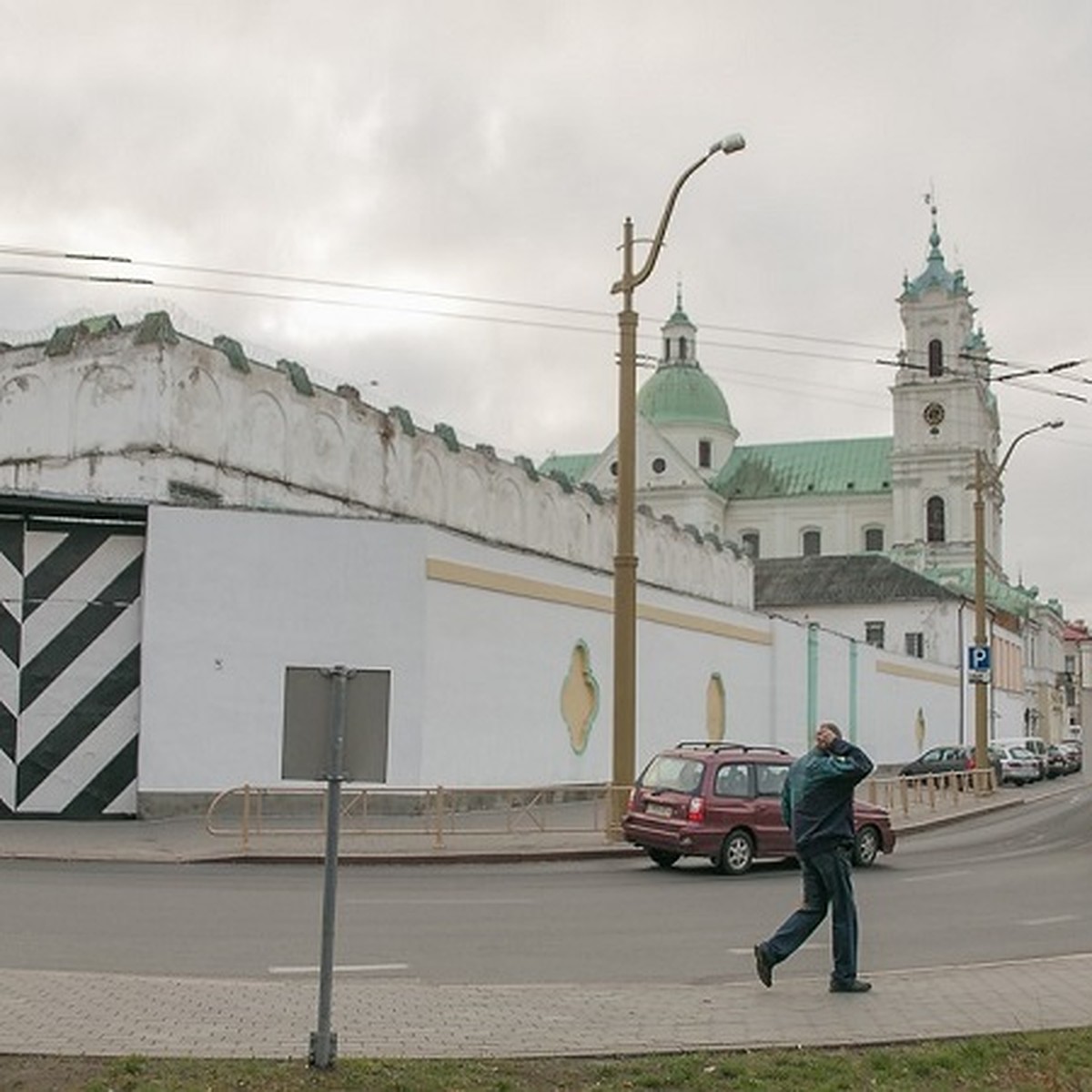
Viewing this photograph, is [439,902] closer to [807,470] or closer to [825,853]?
[825,853]

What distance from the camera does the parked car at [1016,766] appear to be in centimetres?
5528

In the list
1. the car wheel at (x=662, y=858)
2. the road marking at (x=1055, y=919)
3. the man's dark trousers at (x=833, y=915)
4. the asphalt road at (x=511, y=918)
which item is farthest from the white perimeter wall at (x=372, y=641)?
the man's dark trousers at (x=833, y=915)

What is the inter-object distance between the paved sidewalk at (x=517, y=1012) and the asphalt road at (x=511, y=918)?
77 centimetres

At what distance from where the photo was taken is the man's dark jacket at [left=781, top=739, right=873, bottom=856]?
10.7 m

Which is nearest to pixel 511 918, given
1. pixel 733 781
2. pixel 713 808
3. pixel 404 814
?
pixel 713 808

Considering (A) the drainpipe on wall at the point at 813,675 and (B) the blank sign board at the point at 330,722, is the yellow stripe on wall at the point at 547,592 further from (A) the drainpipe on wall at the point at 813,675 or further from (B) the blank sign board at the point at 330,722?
(B) the blank sign board at the point at 330,722

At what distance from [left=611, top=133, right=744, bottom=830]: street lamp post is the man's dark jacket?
455 inches

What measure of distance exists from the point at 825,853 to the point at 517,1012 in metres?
2.55

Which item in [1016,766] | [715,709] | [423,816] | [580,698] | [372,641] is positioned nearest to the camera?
[423,816]

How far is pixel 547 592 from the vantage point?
32156mm

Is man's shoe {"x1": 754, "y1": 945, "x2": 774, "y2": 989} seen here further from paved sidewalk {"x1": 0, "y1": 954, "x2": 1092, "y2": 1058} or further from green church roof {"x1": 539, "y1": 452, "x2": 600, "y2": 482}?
green church roof {"x1": 539, "y1": 452, "x2": 600, "y2": 482}

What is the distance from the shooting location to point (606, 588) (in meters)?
34.8

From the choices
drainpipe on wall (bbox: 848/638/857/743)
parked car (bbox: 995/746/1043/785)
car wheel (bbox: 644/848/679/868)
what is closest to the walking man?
car wheel (bbox: 644/848/679/868)

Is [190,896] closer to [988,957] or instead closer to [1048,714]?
[988,957]
